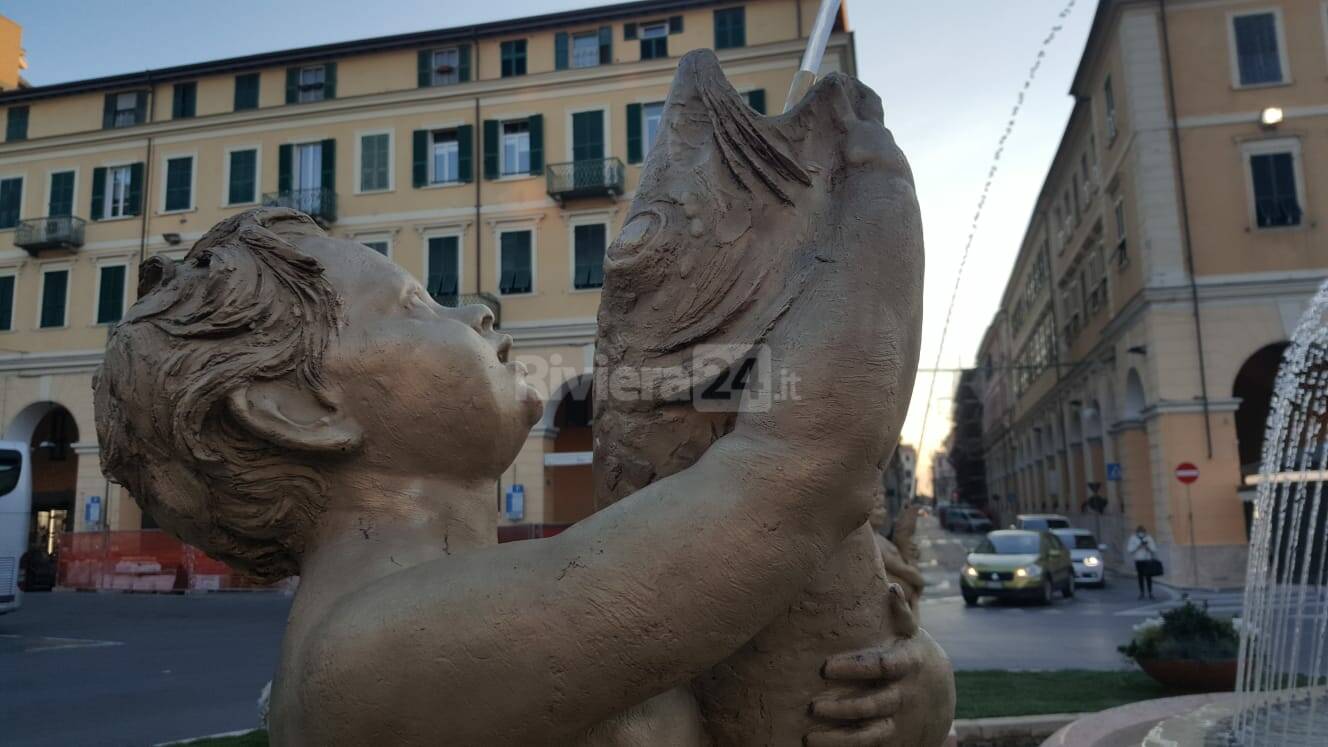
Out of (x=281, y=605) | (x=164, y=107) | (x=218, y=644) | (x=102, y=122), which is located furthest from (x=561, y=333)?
(x=102, y=122)

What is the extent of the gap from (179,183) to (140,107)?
3.35 meters

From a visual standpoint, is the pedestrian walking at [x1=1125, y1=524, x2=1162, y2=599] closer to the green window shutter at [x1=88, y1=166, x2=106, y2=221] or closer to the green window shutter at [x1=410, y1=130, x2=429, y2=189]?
the green window shutter at [x1=410, y1=130, x2=429, y2=189]

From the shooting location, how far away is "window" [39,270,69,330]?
2589 cm

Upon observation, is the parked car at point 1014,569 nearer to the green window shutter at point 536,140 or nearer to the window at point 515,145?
the green window shutter at point 536,140

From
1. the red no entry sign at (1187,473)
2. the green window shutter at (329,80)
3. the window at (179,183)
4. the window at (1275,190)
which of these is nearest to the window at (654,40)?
the green window shutter at (329,80)

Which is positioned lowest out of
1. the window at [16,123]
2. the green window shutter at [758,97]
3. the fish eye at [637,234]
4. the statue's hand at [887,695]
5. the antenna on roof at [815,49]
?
the statue's hand at [887,695]

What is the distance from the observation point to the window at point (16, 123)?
91.6 ft

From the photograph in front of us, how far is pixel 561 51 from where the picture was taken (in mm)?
25266

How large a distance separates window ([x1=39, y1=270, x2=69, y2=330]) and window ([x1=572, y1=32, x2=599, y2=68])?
15381 mm

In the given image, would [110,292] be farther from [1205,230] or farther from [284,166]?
[1205,230]

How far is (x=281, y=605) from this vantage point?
1844 centimetres

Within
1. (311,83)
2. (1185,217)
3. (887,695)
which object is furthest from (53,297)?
(887,695)

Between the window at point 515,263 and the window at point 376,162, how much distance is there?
3695 mm

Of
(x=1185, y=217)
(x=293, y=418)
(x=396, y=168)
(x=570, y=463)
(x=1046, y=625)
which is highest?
(x=396, y=168)
